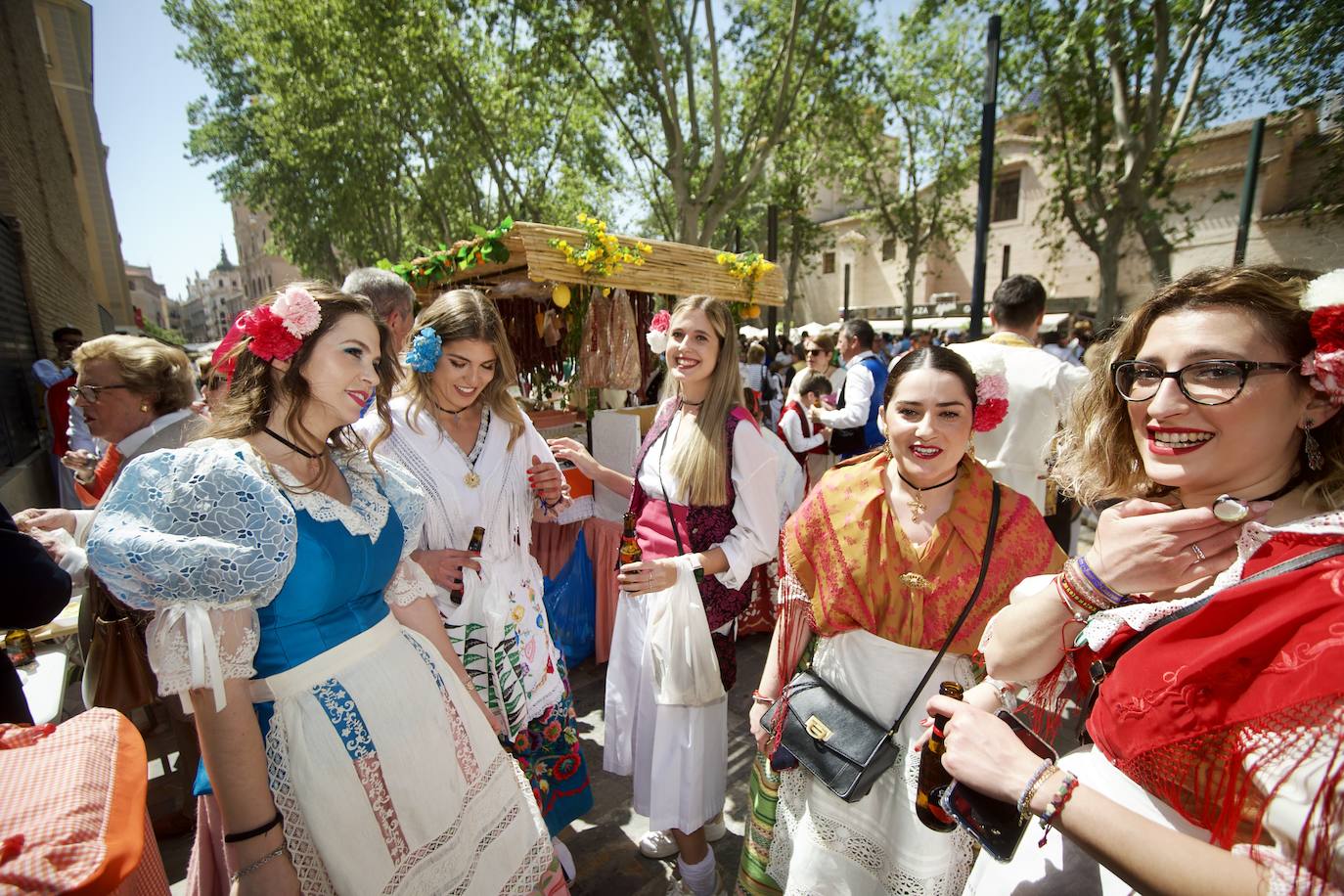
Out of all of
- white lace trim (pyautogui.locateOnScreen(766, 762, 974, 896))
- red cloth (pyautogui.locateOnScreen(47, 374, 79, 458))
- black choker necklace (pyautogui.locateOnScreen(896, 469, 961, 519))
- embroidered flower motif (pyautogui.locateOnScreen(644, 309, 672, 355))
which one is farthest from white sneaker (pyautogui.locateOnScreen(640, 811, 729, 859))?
red cloth (pyautogui.locateOnScreen(47, 374, 79, 458))

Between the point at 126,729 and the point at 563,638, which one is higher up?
the point at 126,729

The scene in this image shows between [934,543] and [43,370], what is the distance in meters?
9.06

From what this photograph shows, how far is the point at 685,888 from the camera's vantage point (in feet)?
7.72

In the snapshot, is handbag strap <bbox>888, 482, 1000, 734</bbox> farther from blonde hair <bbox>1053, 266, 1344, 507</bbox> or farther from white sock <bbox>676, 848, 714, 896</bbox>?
white sock <bbox>676, 848, 714, 896</bbox>

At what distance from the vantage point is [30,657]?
7.47 feet

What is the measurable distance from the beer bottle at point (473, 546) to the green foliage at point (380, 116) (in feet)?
37.8

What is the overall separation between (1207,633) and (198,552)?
1.86 metres

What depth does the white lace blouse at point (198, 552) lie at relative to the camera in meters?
1.29

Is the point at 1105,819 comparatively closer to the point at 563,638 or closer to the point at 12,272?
the point at 563,638

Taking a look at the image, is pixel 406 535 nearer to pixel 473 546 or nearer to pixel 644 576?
pixel 473 546

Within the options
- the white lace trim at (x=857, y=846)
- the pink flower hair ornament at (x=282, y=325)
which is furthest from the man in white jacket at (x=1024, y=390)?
the pink flower hair ornament at (x=282, y=325)

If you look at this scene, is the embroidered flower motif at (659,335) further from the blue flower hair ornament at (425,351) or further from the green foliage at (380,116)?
the green foliage at (380,116)

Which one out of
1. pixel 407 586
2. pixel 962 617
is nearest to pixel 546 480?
pixel 407 586

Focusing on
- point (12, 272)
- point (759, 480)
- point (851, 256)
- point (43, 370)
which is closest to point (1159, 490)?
point (759, 480)
